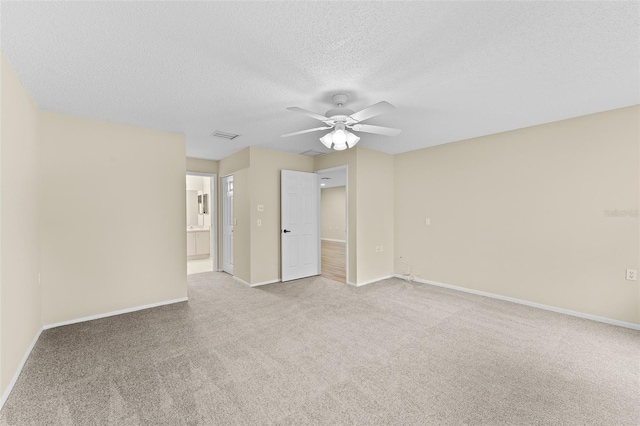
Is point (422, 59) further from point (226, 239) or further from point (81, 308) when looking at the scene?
point (226, 239)

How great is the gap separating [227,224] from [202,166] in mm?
1323

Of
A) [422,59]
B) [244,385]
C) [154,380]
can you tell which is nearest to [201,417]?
[244,385]

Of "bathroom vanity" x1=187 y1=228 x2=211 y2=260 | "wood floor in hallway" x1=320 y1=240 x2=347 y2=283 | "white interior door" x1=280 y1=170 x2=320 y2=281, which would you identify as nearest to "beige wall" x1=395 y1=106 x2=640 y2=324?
"wood floor in hallway" x1=320 y1=240 x2=347 y2=283

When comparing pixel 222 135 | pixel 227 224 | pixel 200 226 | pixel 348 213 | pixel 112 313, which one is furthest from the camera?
pixel 200 226

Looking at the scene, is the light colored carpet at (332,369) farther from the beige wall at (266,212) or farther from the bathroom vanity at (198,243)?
the bathroom vanity at (198,243)

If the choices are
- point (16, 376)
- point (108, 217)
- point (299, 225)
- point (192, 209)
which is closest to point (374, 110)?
point (299, 225)

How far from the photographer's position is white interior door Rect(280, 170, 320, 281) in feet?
17.4

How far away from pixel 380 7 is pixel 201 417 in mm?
2746

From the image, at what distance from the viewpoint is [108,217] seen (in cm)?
359

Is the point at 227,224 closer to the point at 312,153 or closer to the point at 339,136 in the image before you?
the point at 312,153

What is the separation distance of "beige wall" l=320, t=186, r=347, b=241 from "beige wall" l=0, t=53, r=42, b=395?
9.54 meters

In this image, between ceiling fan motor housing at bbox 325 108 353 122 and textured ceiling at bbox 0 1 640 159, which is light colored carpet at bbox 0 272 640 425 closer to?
ceiling fan motor housing at bbox 325 108 353 122

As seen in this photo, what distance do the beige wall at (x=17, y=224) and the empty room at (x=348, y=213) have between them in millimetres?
35

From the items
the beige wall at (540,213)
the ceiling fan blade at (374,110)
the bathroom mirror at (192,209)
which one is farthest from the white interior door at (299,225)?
the bathroom mirror at (192,209)
